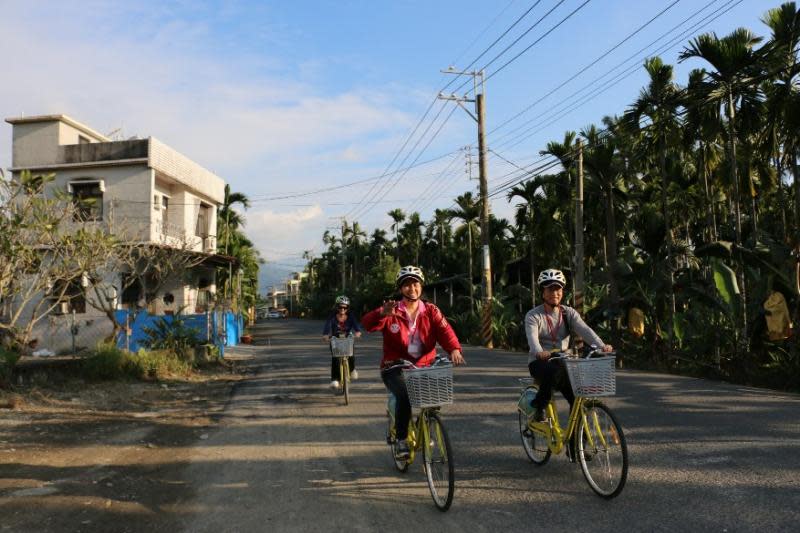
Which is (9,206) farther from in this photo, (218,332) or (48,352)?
(48,352)

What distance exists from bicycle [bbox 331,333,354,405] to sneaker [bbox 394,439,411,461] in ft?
15.9

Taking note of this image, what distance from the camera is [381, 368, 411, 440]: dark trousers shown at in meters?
5.64

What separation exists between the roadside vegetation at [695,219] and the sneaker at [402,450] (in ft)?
30.9

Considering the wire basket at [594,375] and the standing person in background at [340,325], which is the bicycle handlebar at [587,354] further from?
the standing person in background at [340,325]

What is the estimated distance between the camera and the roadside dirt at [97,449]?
17.6 ft

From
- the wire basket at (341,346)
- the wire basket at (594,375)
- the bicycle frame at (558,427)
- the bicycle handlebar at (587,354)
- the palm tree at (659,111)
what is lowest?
the bicycle frame at (558,427)

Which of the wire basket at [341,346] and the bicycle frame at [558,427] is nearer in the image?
the bicycle frame at [558,427]

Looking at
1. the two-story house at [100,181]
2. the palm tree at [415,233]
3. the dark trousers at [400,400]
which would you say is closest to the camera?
the dark trousers at [400,400]

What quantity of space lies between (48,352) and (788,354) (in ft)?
73.9

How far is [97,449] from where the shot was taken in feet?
25.7

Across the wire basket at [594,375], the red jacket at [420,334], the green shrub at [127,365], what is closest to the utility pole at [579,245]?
the green shrub at [127,365]

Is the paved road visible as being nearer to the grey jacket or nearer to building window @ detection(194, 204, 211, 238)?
the grey jacket

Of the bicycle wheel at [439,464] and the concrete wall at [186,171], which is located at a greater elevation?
the concrete wall at [186,171]

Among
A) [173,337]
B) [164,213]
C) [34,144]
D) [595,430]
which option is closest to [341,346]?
[595,430]
